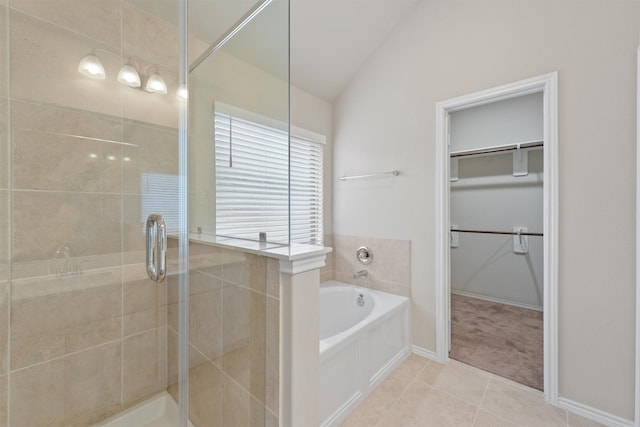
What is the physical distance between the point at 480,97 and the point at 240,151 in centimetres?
178

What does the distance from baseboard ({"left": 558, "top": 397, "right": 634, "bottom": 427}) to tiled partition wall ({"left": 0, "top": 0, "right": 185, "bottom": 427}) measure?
2368 millimetres

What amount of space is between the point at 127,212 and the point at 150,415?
1023 mm

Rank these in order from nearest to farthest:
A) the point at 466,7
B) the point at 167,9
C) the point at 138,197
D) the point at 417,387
Result: the point at 138,197
the point at 167,9
the point at 417,387
the point at 466,7

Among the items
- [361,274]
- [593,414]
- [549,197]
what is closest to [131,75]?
[361,274]

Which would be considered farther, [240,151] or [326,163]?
[326,163]

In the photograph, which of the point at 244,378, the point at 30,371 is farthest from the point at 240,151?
the point at 30,371

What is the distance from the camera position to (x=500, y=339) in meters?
2.59

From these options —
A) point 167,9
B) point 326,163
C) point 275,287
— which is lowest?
point 275,287

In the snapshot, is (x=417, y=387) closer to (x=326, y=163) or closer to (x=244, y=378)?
(x=244, y=378)

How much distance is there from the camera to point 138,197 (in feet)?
4.49

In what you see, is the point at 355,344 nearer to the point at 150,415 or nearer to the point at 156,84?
the point at 150,415

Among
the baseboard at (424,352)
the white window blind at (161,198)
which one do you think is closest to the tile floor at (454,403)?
the baseboard at (424,352)

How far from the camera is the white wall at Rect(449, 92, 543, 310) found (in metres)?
3.27

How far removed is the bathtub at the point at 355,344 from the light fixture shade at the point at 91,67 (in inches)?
70.6
